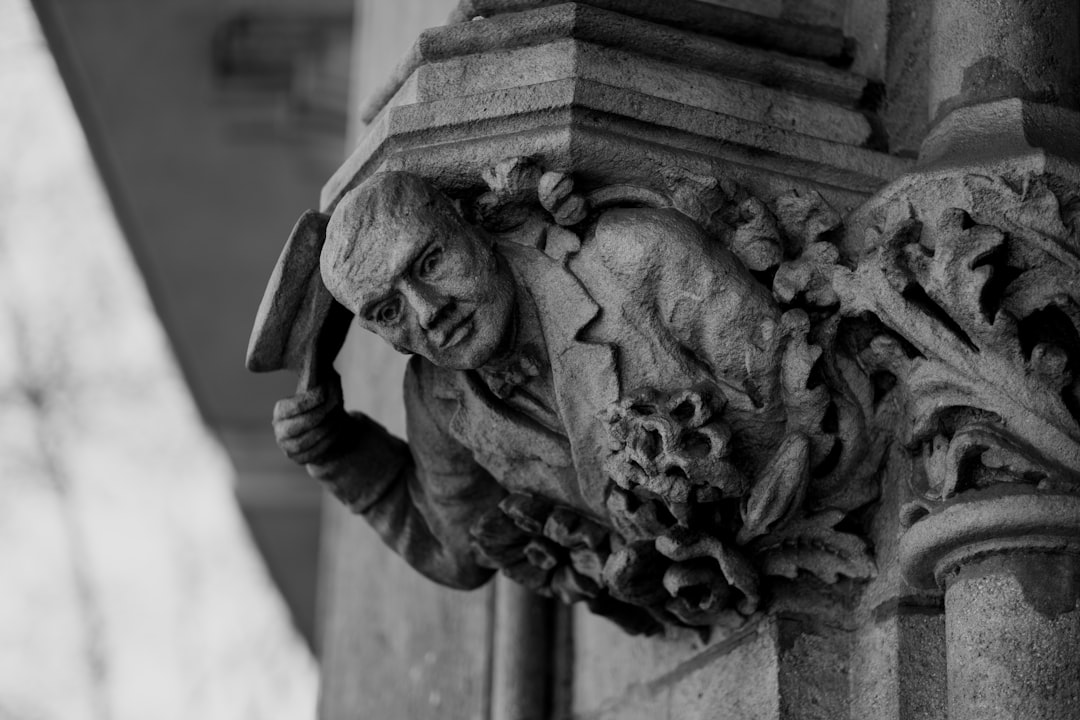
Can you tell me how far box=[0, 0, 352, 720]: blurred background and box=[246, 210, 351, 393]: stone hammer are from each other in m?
2.68

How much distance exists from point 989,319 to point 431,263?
511 mm

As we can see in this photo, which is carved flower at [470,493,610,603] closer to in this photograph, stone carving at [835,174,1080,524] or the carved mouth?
the carved mouth

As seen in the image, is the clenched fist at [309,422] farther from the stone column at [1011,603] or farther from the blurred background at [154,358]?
the blurred background at [154,358]

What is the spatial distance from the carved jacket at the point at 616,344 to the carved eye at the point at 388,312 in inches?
5.3

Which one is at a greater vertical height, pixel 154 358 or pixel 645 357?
pixel 645 357

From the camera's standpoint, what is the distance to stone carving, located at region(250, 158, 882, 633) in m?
1.49

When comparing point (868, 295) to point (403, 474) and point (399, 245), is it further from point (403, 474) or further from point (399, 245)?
point (403, 474)

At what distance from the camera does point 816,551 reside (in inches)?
63.4

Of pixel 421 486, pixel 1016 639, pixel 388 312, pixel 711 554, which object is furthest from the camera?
pixel 421 486

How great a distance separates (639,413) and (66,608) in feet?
21.3

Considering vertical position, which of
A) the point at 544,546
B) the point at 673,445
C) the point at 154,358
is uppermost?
the point at 673,445

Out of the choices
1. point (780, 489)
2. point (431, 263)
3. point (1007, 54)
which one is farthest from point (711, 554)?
point (1007, 54)

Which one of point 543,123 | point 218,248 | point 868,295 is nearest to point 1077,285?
point 868,295

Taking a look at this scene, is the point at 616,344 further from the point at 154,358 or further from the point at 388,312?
the point at 154,358
